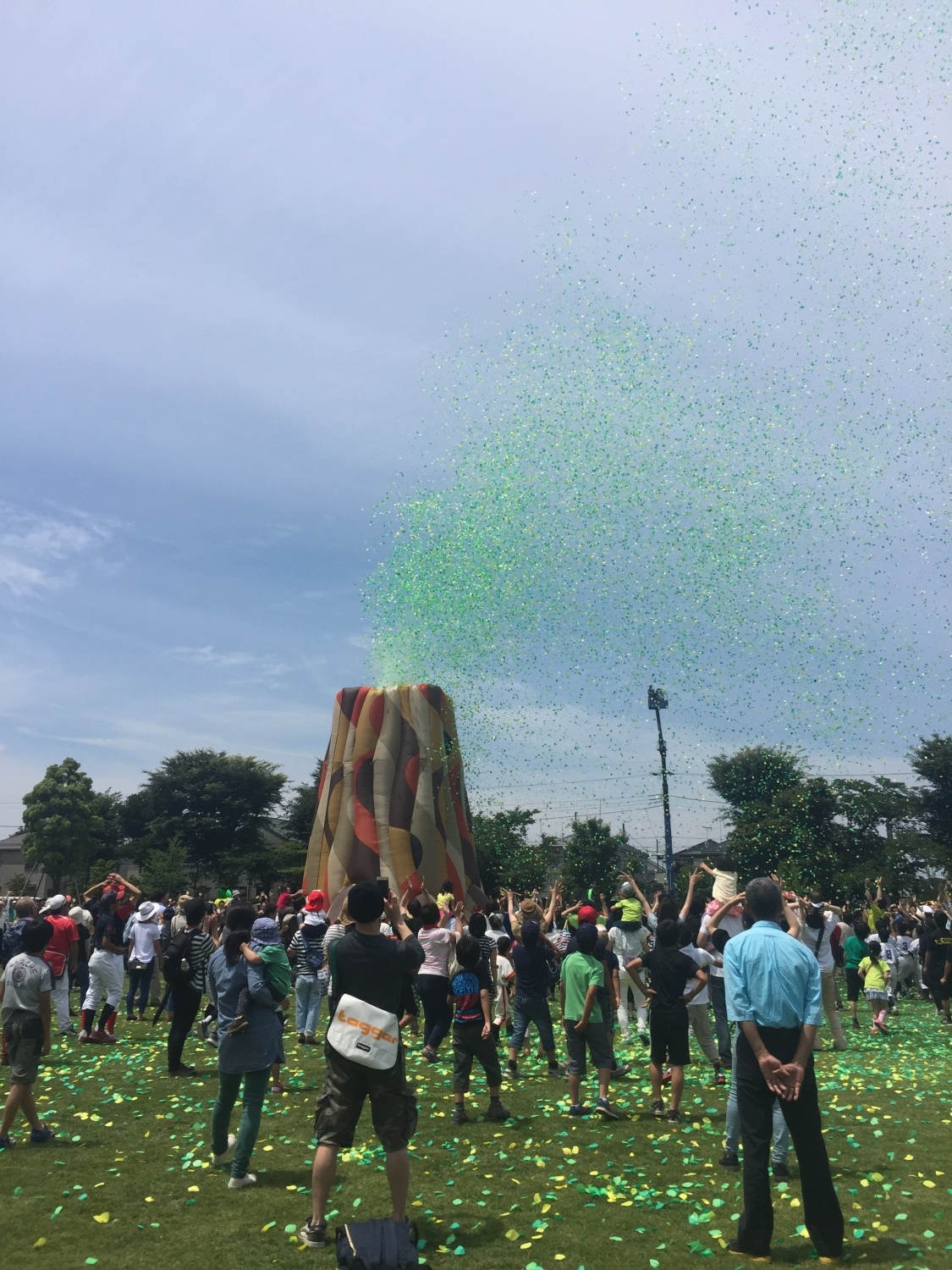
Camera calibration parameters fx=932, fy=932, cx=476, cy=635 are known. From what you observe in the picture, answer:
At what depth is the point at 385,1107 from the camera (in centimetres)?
579

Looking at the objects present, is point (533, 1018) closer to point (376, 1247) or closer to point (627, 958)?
point (627, 958)

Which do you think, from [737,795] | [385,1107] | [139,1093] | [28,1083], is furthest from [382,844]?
[737,795]

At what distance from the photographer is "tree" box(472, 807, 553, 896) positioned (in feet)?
172

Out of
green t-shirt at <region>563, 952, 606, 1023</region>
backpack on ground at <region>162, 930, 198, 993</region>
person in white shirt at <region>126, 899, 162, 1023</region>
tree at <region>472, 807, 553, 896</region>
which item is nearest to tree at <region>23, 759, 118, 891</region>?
tree at <region>472, 807, 553, 896</region>

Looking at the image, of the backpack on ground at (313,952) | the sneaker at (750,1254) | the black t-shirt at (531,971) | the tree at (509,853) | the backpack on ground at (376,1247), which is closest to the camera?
the backpack on ground at (376,1247)

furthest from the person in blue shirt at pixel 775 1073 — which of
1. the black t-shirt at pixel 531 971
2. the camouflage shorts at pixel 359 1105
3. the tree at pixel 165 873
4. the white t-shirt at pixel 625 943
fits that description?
the tree at pixel 165 873

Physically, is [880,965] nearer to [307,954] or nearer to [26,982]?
[307,954]

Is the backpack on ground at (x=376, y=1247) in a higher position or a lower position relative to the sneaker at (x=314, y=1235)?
higher

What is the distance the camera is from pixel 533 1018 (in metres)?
11.0

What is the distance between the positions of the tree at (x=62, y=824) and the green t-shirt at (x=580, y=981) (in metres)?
65.7

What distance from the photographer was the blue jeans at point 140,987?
1641 centimetres

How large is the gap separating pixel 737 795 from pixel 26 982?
Result: 61.7m

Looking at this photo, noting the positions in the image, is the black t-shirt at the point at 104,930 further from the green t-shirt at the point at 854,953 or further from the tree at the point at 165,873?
the tree at the point at 165,873

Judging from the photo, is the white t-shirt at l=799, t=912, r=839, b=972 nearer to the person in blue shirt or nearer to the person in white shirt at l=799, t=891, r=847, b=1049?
the person in white shirt at l=799, t=891, r=847, b=1049
